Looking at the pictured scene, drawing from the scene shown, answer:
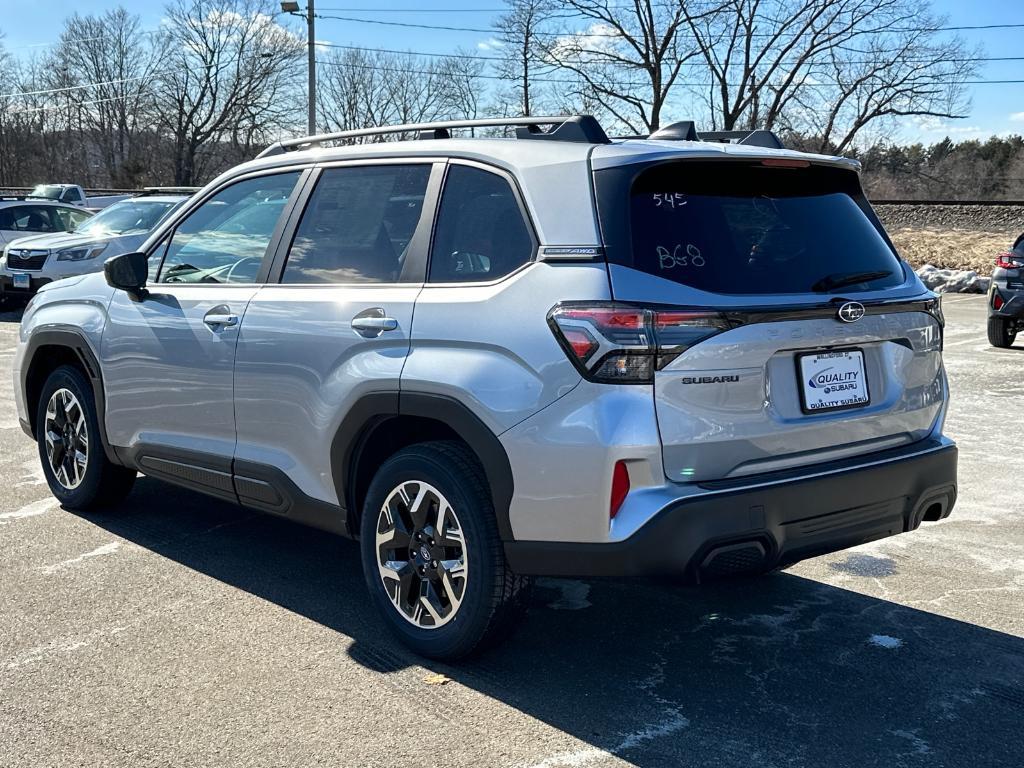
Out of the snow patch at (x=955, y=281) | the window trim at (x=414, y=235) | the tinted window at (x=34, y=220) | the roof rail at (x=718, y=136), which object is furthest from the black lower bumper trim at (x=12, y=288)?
the snow patch at (x=955, y=281)

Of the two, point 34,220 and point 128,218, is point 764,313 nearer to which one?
point 128,218

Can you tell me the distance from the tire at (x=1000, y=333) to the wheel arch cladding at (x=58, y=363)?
36.1 feet

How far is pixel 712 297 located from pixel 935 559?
2.42 m

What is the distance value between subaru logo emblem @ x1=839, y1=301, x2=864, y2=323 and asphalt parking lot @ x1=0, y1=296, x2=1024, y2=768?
1.20 m

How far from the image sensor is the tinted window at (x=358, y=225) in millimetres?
3824

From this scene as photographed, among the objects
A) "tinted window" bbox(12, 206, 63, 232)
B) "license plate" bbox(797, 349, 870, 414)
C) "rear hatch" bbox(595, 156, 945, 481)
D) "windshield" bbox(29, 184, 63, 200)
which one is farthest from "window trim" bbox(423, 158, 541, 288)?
"windshield" bbox(29, 184, 63, 200)

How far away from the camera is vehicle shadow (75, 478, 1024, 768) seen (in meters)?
3.08

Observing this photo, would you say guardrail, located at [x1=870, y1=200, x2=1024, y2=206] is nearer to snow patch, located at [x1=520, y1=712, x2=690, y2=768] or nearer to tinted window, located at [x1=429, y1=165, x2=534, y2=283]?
tinted window, located at [x1=429, y1=165, x2=534, y2=283]

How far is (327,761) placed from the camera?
117 inches

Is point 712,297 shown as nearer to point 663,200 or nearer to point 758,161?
point 663,200

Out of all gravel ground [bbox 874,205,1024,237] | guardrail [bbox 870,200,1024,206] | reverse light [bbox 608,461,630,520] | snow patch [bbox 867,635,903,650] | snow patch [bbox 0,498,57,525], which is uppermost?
guardrail [bbox 870,200,1024,206]

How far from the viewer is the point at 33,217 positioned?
17609 mm

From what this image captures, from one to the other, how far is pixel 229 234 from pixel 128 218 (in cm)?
1175

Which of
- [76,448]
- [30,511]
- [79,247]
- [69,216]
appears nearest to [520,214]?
[76,448]
